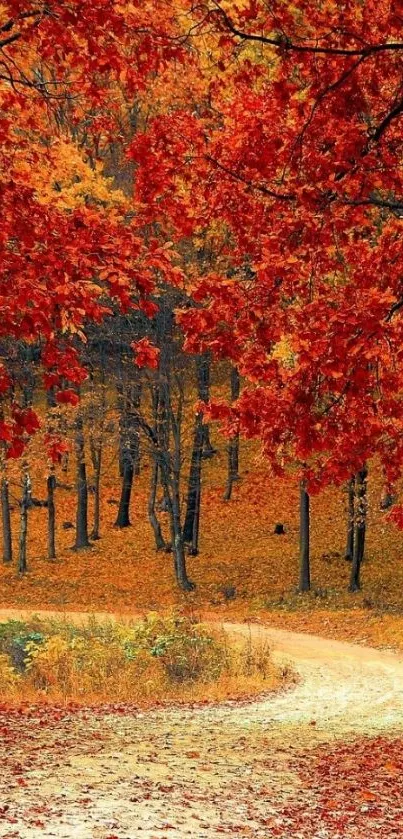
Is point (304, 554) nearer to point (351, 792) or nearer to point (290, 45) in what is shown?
point (351, 792)

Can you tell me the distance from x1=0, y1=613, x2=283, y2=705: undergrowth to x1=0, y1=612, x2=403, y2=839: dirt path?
1.10m

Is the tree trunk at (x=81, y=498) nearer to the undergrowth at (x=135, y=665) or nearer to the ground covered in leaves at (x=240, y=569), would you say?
the ground covered in leaves at (x=240, y=569)

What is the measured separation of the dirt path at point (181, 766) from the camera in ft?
22.8

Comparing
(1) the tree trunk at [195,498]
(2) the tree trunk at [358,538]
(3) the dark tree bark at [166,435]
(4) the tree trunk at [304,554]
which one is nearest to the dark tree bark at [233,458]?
(1) the tree trunk at [195,498]

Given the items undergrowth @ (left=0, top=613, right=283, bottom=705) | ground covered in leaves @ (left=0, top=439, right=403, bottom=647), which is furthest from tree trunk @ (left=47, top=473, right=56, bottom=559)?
undergrowth @ (left=0, top=613, right=283, bottom=705)

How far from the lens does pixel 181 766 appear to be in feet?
30.3

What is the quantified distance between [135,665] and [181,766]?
6.60 metres

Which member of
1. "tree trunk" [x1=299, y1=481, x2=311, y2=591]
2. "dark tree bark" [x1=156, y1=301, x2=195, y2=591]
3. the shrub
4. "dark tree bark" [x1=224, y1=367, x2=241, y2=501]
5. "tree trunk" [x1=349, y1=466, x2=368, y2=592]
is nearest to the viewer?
the shrub

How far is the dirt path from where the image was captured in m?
6.94

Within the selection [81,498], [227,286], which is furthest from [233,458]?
[227,286]

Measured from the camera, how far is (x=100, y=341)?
34.2m

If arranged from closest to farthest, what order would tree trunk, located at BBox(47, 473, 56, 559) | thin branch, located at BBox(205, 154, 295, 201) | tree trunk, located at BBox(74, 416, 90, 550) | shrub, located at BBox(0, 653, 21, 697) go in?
thin branch, located at BBox(205, 154, 295, 201)
shrub, located at BBox(0, 653, 21, 697)
tree trunk, located at BBox(47, 473, 56, 559)
tree trunk, located at BBox(74, 416, 90, 550)

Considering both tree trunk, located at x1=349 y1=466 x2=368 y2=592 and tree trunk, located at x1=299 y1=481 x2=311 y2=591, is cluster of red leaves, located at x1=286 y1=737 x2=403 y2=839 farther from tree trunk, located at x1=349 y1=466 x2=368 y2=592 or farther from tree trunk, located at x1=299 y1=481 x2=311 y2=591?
tree trunk, located at x1=299 y1=481 x2=311 y2=591

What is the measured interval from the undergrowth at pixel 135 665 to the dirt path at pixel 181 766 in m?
1.10
